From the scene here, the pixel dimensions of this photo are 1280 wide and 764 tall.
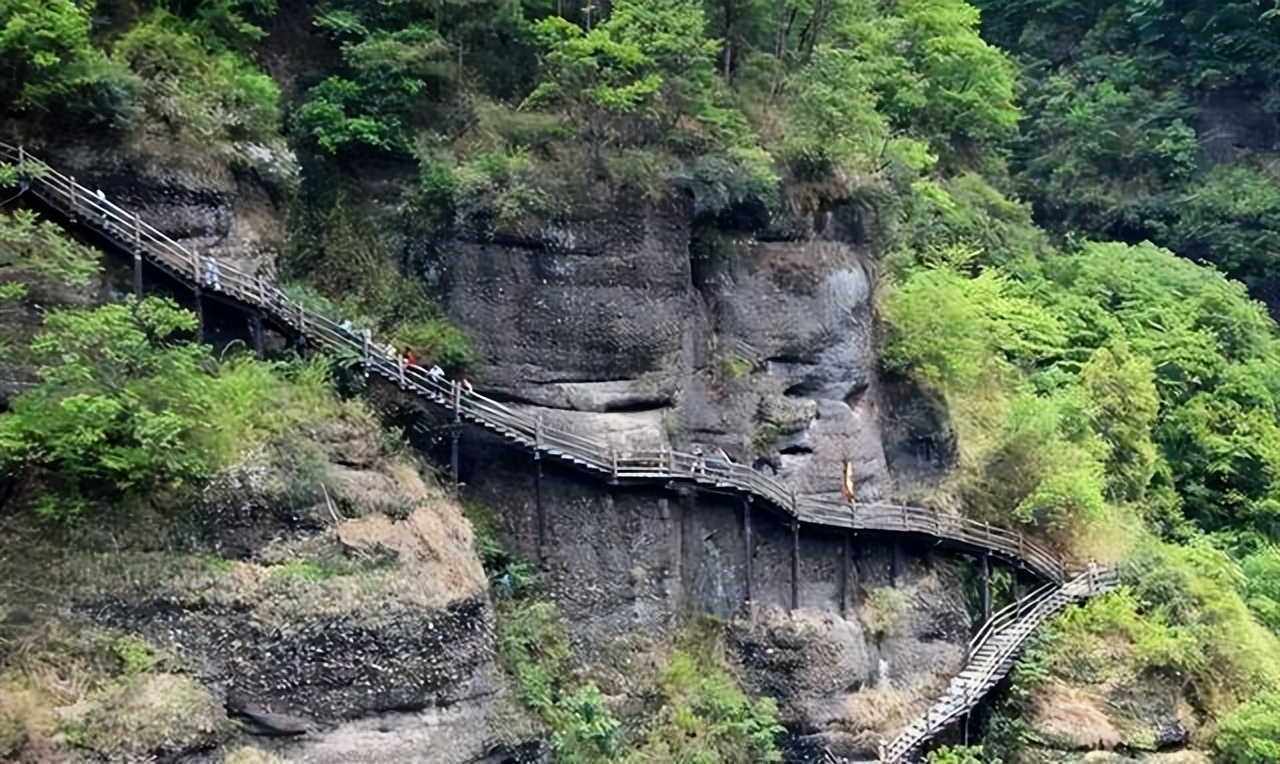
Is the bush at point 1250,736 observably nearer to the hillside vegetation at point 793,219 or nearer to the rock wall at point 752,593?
the hillside vegetation at point 793,219

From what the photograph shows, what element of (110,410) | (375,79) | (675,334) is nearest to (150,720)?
(110,410)

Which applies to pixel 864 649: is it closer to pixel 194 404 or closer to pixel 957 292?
pixel 957 292

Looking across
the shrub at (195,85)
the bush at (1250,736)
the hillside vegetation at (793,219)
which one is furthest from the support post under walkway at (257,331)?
the bush at (1250,736)

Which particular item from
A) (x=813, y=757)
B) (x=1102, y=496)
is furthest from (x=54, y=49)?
(x=1102, y=496)

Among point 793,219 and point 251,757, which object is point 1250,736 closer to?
point 793,219

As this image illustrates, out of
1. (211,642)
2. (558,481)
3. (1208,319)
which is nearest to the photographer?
(211,642)

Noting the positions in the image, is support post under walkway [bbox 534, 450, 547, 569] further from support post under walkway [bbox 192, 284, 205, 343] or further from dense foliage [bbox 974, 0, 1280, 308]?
dense foliage [bbox 974, 0, 1280, 308]
